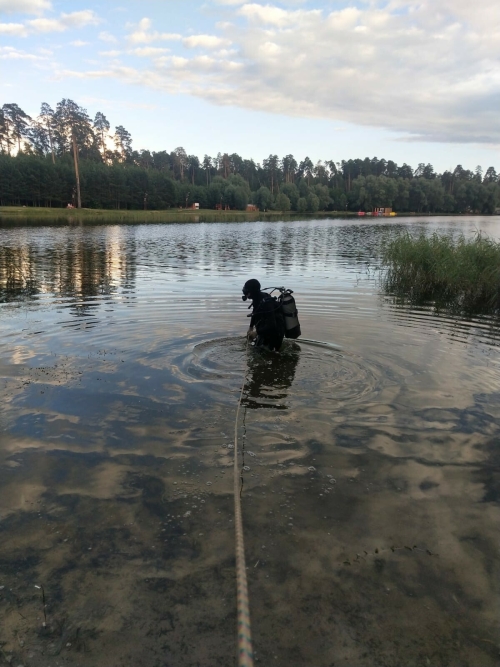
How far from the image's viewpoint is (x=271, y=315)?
869cm

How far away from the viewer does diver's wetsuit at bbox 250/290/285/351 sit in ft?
28.3

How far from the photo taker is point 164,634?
9.93 ft

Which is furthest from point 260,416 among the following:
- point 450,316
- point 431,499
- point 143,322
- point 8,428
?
point 450,316

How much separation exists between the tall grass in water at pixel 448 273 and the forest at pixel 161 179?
8040 centimetres

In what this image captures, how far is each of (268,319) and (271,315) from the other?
0.35ft

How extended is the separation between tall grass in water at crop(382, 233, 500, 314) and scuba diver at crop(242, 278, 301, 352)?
27.1ft

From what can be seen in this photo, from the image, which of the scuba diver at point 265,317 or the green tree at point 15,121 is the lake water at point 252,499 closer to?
the scuba diver at point 265,317

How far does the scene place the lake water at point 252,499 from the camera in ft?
10.0

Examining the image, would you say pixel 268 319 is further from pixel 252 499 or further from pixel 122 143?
pixel 122 143

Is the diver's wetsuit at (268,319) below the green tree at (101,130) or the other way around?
below

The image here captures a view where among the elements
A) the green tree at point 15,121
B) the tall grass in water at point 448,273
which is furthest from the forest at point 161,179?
the tall grass in water at point 448,273

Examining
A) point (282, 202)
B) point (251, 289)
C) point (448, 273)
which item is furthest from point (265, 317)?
point (282, 202)

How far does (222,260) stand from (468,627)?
83.1 ft

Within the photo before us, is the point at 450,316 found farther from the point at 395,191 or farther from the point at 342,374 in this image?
the point at 395,191
